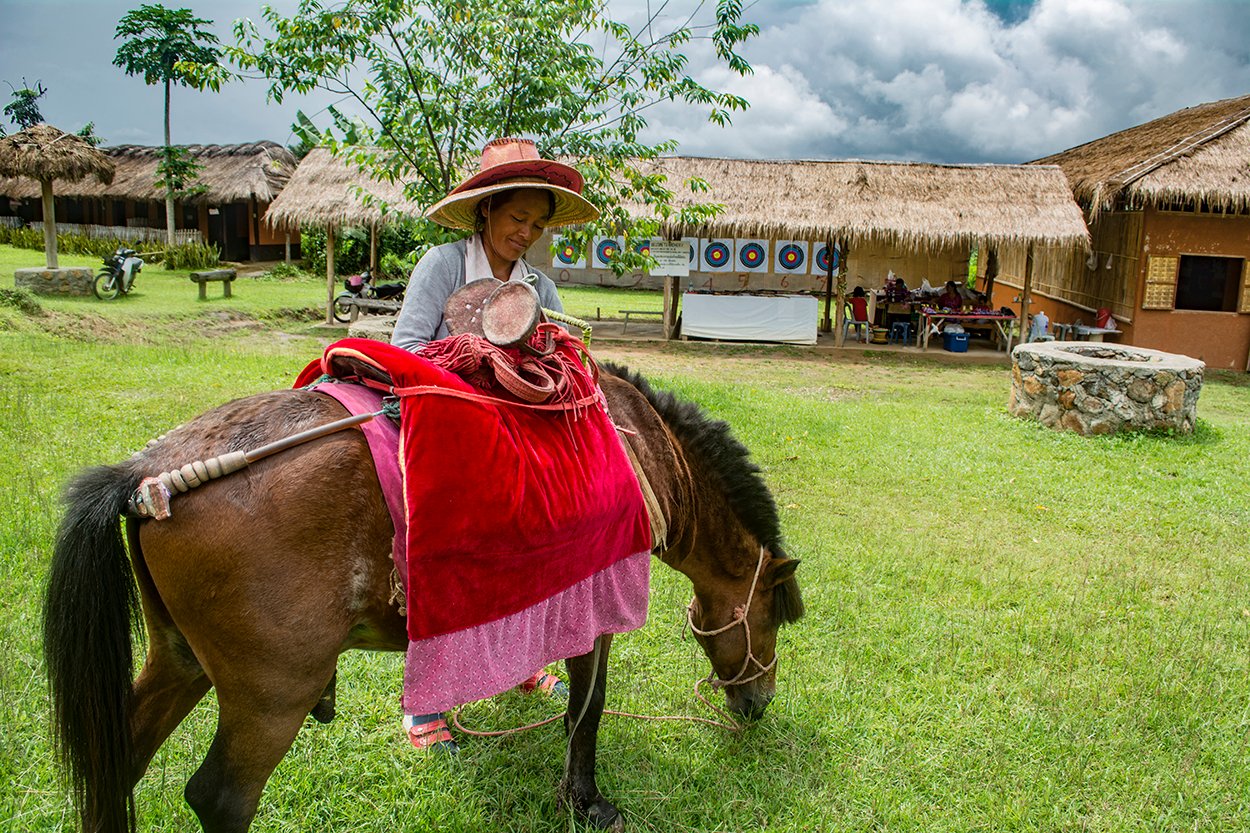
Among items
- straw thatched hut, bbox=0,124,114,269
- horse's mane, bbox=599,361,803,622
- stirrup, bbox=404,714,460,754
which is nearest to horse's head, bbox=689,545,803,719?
horse's mane, bbox=599,361,803,622

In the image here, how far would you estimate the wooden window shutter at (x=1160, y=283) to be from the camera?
12781 mm

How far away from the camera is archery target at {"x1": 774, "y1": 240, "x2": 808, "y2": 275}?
16.6 metres

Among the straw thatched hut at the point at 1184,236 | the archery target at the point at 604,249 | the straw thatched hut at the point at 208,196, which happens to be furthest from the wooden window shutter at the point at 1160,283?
the straw thatched hut at the point at 208,196

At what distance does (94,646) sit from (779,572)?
79.0 inches

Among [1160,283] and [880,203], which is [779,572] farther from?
[1160,283]

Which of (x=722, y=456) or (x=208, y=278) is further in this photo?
(x=208, y=278)

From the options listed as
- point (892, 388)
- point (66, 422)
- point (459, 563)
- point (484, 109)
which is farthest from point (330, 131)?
point (892, 388)

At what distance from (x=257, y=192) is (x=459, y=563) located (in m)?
23.8

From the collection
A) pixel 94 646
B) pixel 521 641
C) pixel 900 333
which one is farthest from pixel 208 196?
pixel 521 641

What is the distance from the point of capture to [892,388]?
1077 cm

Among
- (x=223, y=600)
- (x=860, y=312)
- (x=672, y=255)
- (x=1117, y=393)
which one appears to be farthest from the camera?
(x=860, y=312)

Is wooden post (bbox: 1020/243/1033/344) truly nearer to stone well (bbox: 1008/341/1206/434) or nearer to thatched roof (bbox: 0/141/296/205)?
stone well (bbox: 1008/341/1206/434)

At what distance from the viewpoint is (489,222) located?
2.62m

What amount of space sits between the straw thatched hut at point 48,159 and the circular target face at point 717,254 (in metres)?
11.7
